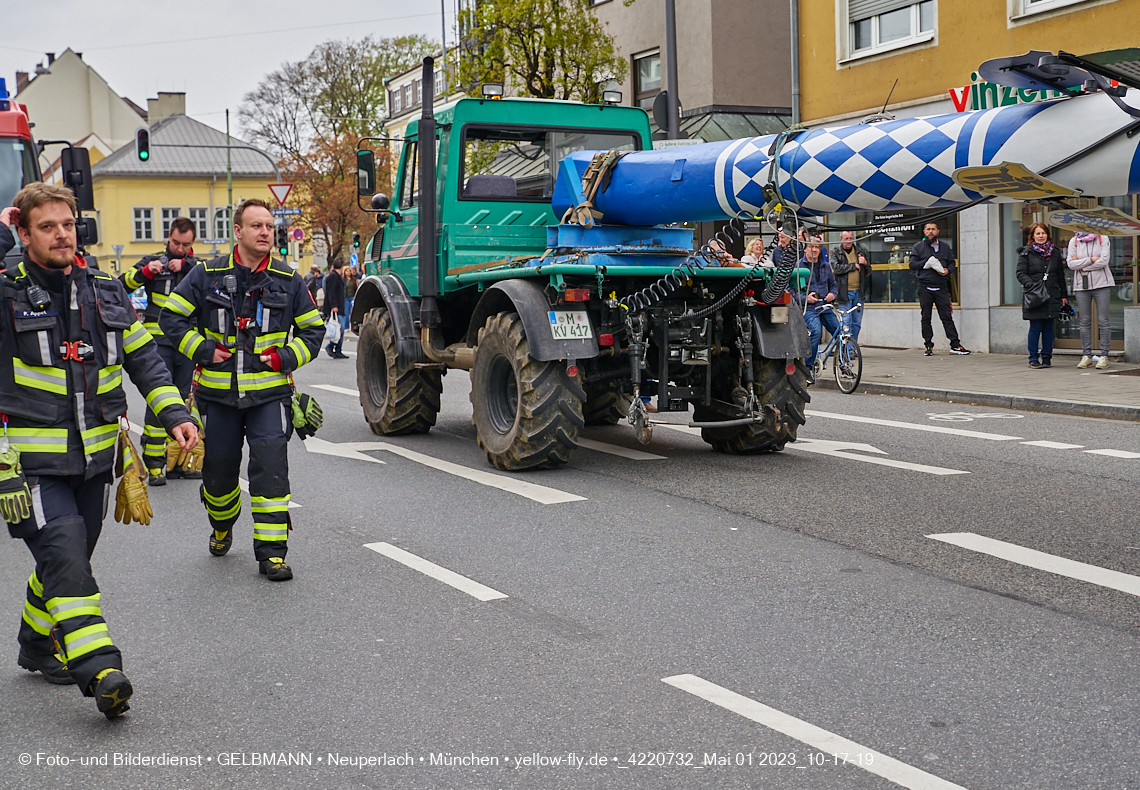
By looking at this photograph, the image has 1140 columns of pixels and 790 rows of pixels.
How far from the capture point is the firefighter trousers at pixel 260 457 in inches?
251

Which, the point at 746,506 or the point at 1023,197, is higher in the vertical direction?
the point at 1023,197

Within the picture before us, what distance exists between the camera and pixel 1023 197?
5859 mm

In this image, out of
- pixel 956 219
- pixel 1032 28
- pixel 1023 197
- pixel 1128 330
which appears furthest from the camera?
pixel 956 219

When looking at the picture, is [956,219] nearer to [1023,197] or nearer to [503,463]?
[503,463]

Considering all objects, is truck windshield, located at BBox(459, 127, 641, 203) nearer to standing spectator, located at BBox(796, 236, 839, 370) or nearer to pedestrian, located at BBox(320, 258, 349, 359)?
standing spectator, located at BBox(796, 236, 839, 370)

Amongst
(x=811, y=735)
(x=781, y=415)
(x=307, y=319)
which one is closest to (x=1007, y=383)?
(x=781, y=415)

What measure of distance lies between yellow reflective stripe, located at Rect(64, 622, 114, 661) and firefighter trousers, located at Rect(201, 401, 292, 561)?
203 centimetres

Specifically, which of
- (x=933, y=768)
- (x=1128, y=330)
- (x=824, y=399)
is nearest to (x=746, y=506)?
(x=933, y=768)

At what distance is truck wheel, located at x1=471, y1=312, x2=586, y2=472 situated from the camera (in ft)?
29.6

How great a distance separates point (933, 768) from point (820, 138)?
4.05 meters

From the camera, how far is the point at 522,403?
29.7 ft

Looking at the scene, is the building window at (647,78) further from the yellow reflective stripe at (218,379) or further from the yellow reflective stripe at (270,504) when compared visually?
the yellow reflective stripe at (270,504)

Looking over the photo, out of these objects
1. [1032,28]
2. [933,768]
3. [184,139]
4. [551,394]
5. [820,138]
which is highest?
[184,139]

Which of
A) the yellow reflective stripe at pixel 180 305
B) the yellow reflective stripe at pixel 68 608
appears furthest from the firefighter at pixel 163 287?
the yellow reflective stripe at pixel 68 608
